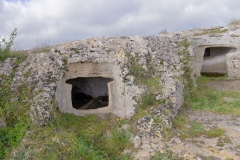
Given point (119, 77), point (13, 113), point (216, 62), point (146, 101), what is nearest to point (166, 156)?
point (146, 101)

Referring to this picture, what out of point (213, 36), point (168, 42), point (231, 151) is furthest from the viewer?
point (213, 36)

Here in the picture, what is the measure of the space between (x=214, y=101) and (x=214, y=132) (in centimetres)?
271

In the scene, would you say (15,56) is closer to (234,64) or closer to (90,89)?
(90,89)

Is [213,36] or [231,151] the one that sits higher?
[213,36]

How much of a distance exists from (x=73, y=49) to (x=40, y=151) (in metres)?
3.09

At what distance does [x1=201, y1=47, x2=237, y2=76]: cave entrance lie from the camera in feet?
49.6

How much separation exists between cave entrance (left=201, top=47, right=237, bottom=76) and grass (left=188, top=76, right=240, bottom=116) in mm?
5120

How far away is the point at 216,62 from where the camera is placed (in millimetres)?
15477

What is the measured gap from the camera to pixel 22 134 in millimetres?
6293

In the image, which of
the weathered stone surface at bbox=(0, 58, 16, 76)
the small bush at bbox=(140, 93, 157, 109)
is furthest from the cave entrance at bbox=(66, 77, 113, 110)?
the small bush at bbox=(140, 93, 157, 109)

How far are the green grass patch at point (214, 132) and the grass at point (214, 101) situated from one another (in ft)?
4.92

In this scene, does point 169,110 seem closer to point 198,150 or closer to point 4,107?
point 198,150

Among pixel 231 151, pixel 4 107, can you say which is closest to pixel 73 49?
pixel 4 107

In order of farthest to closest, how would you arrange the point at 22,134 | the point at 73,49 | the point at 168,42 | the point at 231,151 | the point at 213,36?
1. the point at 213,36
2. the point at 168,42
3. the point at 73,49
4. the point at 22,134
5. the point at 231,151
